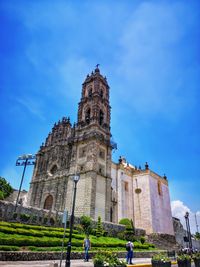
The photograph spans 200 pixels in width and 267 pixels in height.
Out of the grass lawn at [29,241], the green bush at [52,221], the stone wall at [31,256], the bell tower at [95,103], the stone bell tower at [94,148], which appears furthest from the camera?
the bell tower at [95,103]

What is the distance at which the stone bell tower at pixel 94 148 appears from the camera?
29.9 metres

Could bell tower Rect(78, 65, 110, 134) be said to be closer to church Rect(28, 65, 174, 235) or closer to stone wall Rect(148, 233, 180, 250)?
church Rect(28, 65, 174, 235)

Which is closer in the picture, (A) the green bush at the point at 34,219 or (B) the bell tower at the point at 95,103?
(A) the green bush at the point at 34,219

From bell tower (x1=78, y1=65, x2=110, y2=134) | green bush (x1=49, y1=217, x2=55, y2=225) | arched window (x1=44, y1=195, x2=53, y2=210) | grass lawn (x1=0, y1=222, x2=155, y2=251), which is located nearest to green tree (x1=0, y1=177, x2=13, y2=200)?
arched window (x1=44, y1=195, x2=53, y2=210)

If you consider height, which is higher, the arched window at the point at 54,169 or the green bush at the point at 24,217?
the arched window at the point at 54,169

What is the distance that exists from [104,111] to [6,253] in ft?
106

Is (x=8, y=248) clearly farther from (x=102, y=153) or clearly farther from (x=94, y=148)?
(x=102, y=153)

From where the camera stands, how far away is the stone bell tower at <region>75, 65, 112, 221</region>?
29938mm

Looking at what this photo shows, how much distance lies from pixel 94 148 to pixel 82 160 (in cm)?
281

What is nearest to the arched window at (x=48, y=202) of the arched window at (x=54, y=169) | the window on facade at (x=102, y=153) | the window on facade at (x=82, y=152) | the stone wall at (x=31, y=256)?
the arched window at (x=54, y=169)

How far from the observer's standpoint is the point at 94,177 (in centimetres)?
3083

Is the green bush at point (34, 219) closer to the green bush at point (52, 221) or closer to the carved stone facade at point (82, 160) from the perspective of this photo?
the green bush at point (52, 221)

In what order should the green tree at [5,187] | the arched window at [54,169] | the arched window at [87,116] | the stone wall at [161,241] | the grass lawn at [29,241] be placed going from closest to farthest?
the grass lawn at [29,241]
the stone wall at [161,241]
the arched window at [54,169]
the arched window at [87,116]
the green tree at [5,187]

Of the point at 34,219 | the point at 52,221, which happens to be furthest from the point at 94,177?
the point at 34,219
